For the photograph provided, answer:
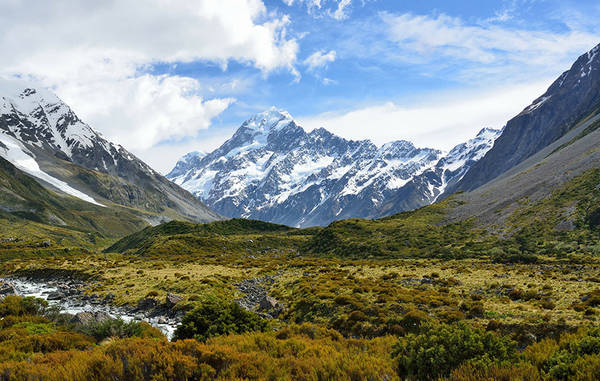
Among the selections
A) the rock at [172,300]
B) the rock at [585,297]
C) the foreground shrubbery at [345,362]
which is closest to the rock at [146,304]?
the rock at [172,300]

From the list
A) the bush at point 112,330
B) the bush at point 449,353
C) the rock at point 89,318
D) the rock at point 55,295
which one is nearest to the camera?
the bush at point 449,353

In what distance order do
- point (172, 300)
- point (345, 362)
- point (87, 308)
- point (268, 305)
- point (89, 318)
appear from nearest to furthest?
point (345, 362), point (89, 318), point (268, 305), point (172, 300), point (87, 308)

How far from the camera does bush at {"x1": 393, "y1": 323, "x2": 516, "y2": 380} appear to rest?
405 inches

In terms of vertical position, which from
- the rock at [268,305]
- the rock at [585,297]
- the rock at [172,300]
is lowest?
the rock at [585,297]

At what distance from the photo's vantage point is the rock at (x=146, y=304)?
3272cm

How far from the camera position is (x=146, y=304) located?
3344cm

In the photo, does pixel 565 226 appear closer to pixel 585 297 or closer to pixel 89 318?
pixel 585 297

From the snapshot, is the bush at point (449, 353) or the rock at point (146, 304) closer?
the bush at point (449, 353)

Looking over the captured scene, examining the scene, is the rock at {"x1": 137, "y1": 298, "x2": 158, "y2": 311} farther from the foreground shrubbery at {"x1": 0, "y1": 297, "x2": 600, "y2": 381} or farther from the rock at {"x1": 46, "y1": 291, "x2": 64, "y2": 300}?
the foreground shrubbery at {"x1": 0, "y1": 297, "x2": 600, "y2": 381}

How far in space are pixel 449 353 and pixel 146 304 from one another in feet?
99.3

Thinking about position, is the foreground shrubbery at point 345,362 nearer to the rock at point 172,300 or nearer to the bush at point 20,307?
the bush at point 20,307

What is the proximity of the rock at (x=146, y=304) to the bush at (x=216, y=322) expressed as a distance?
51.6 feet

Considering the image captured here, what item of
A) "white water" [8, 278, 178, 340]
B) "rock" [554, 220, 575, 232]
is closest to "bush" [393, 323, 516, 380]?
"white water" [8, 278, 178, 340]

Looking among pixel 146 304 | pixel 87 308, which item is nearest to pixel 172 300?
pixel 146 304
